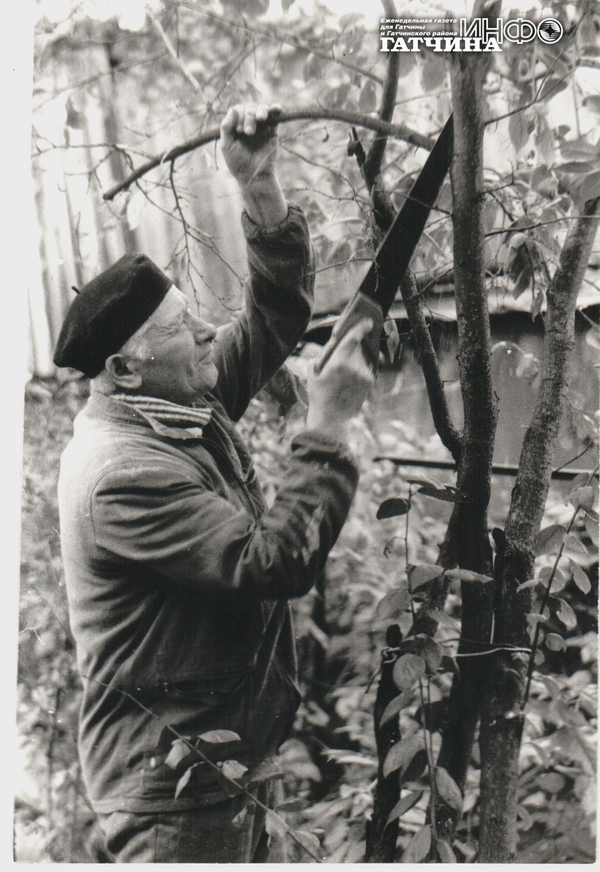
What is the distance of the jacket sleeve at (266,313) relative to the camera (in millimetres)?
1992

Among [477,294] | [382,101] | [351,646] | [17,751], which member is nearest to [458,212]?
[477,294]

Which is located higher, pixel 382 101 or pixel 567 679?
pixel 382 101

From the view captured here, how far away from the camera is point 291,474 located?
1907mm

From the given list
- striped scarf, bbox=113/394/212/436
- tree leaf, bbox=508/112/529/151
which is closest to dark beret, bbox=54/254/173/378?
striped scarf, bbox=113/394/212/436

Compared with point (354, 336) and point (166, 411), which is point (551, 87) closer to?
point (354, 336)

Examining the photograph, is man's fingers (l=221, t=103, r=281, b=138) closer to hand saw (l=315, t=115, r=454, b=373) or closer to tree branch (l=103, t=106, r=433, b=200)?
tree branch (l=103, t=106, r=433, b=200)

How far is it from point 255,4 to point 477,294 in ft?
2.90

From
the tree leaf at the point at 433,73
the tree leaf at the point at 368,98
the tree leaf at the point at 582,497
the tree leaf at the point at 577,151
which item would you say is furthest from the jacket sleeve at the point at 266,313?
the tree leaf at the point at 582,497

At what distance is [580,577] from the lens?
2070 millimetres

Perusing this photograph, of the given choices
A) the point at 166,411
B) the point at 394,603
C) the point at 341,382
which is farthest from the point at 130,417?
the point at 394,603

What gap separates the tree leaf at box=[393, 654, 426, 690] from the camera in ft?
6.56

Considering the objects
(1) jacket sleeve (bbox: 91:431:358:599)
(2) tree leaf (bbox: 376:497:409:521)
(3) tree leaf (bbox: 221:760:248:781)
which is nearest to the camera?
(1) jacket sleeve (bbox: 91:431:358:599)

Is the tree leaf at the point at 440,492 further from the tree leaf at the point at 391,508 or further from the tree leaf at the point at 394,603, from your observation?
the tree leaf at the point at 394,603

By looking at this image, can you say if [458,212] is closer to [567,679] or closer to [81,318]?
[81,318]
